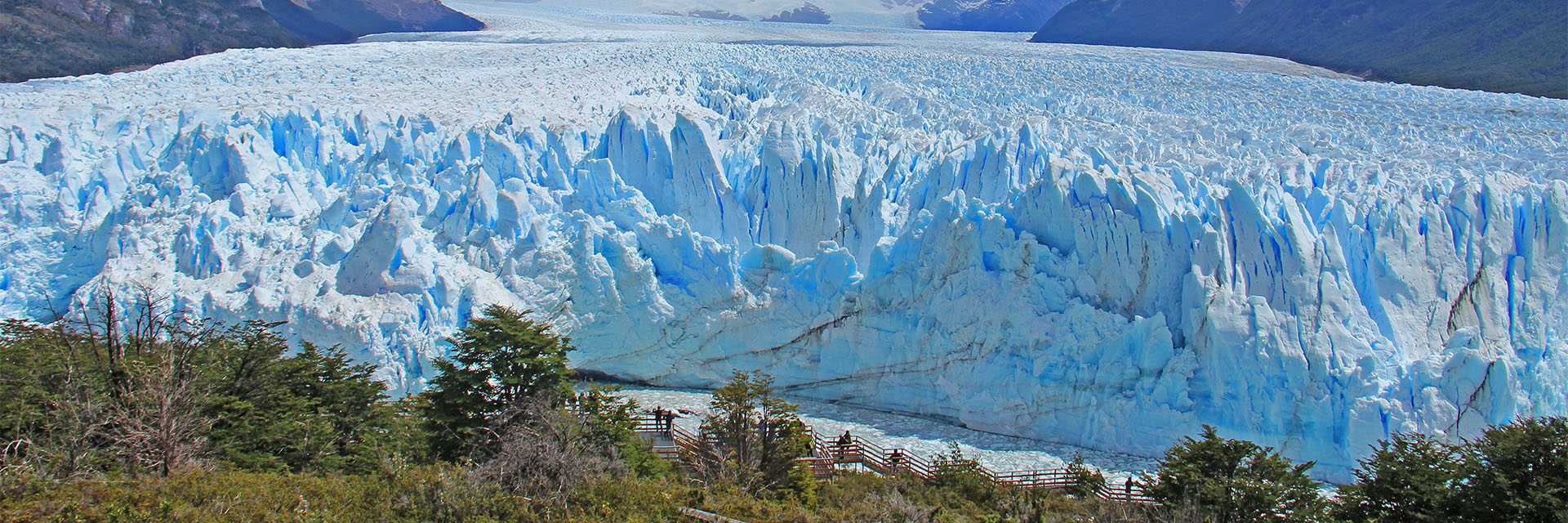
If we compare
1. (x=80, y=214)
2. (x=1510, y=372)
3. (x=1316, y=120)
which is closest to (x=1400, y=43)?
(x=1316, y=120)

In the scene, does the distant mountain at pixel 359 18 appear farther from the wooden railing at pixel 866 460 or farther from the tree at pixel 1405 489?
the tree at pixel 1405 489

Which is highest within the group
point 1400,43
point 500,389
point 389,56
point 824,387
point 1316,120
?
point 1400,43

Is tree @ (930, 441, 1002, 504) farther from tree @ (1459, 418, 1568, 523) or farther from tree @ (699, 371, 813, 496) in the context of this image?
tree @ (1459, 418, 1568, 523)

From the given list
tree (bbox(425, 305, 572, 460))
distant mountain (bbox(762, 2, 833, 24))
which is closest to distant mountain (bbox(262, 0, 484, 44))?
distant mountain (bbox(762, 2, 833, 24))

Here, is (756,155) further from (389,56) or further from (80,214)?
(389,56)

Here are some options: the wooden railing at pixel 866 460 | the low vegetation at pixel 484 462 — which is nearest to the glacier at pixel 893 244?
the wooden railing at pixel 866 460

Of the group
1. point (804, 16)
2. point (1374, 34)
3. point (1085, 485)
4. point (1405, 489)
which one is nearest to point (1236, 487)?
point (1405, 489)
